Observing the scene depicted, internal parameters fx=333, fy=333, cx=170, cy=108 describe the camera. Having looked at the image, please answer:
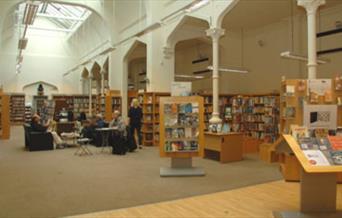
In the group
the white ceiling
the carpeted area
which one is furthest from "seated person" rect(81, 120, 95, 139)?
the white ceiling

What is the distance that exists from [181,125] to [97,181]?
187 cm

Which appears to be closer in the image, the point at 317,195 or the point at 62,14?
the point at 317,195

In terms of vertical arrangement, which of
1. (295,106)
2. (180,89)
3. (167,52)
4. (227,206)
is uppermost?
(167,52)

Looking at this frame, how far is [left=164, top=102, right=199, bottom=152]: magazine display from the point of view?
642 cm

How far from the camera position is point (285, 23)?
12.4m

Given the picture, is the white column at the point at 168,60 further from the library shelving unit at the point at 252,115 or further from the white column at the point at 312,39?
the white column at the point at 312,39

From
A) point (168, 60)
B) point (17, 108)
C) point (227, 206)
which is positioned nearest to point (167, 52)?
point (168, 60)

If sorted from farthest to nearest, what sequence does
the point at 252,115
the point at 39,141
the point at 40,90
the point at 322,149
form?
the point at 40,90, the point at 252,115, the point at 39,141, the point at 322,149

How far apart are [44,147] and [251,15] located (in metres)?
8.41

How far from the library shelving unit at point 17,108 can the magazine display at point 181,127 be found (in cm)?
1886

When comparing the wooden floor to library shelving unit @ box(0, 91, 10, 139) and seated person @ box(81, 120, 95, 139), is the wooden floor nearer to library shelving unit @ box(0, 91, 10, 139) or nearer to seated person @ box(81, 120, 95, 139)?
seated person @ box(81, 120, 95, 139)

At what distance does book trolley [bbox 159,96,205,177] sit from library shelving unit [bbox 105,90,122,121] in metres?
8.57

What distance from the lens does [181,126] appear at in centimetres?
642

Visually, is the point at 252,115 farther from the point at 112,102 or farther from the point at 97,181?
the point at 97,181
